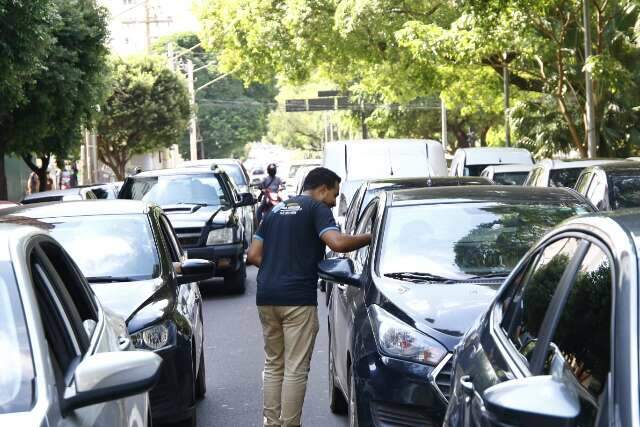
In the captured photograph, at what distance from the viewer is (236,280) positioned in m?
17.5

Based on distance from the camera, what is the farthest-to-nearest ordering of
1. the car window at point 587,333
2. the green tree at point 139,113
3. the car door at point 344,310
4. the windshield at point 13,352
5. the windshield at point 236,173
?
1. the green tree at point 139,113
2. the windshield at point 236,173
3. the car door at point 344,310
4. the windshield at point 13,352
5. the car window at point 587,333

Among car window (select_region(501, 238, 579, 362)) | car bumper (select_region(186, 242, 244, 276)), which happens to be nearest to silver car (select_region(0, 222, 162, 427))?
car window (select_region(501, 238, 579, 362))

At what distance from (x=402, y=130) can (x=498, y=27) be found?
3811cm

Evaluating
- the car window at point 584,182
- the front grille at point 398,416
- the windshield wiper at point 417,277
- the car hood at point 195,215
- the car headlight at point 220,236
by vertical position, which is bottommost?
the car headlight at point 220,236

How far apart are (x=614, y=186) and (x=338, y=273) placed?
17.9ft

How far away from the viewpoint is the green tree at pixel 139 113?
4838 cm

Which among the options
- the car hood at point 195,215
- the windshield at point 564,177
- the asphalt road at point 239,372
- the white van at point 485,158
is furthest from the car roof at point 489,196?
the white van at point 485,158

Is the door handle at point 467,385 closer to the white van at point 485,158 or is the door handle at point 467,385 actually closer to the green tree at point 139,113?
the white van at point 485,158

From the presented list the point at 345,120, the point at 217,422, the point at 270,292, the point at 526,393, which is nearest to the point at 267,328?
the point at 270,292

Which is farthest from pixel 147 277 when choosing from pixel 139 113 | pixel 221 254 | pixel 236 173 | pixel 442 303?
pixel 139 113

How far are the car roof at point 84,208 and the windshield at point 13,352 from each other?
207 inches

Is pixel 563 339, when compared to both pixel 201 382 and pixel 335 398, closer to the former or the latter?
pixel 335 398

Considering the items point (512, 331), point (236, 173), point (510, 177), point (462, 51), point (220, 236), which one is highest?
point (462, 51)

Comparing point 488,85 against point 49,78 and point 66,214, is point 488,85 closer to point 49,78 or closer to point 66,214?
point 49,78
